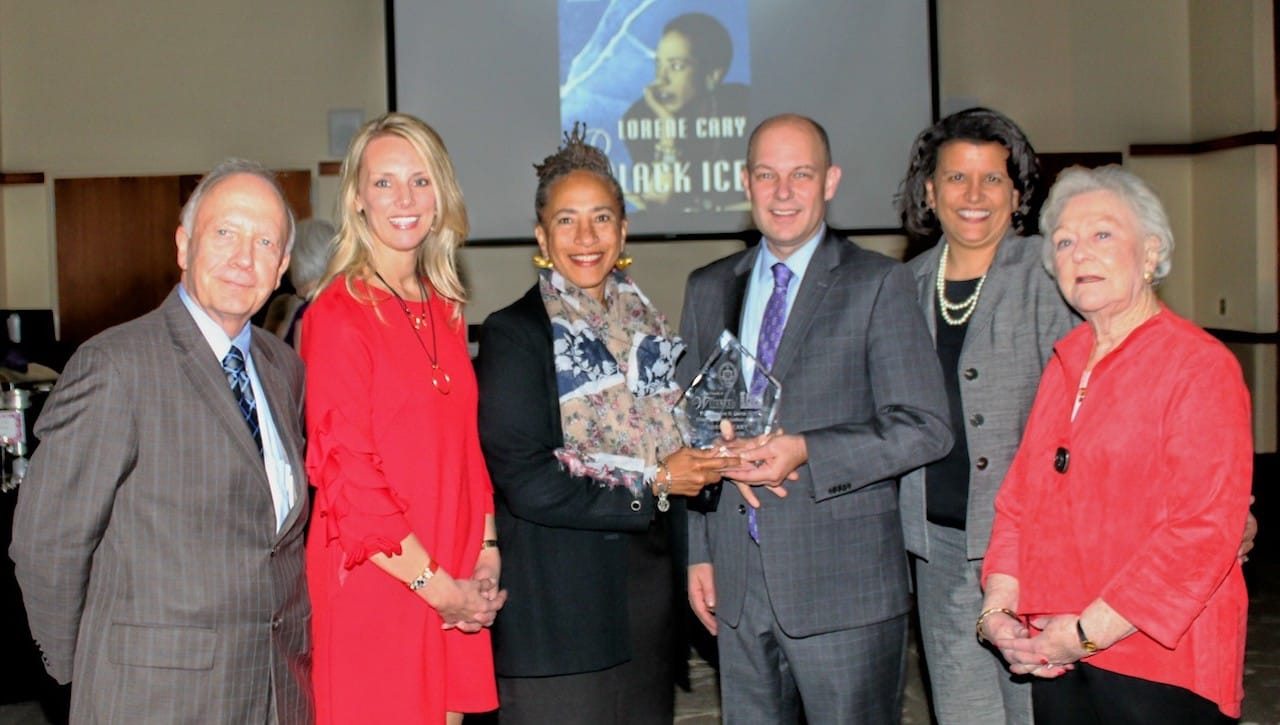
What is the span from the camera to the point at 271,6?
32.3 feet

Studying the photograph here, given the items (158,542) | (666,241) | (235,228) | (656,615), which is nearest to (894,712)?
(656,615)

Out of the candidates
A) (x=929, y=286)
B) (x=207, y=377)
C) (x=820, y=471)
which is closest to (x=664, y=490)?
(x=820, y=471)

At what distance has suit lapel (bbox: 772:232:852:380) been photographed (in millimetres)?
2689

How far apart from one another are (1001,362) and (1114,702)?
0.88 m

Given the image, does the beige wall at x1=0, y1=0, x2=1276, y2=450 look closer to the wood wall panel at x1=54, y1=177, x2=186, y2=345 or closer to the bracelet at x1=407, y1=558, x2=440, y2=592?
the wood wall panel at x1=54, y1=177, x2=186, y2=345

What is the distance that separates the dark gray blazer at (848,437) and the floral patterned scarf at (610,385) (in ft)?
1.00

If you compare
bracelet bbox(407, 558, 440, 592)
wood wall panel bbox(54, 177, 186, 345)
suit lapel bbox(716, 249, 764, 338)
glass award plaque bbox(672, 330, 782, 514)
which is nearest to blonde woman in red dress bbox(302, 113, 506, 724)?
bracelet bbox(407, 558, 440, 592)

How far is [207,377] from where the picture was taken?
219cm

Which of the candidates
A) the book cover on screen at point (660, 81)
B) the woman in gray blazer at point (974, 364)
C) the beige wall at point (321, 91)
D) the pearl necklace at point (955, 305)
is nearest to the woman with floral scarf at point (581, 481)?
the woman in gray blazer at point (974, 364)

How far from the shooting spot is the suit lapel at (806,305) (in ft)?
8.82

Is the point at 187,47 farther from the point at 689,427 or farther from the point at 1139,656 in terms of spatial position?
the point at 1139,656

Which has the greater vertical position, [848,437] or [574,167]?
[574,167]

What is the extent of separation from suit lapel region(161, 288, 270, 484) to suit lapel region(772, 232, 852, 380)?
47.9 inches

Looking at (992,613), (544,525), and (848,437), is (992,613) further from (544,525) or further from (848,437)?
(544,525)
